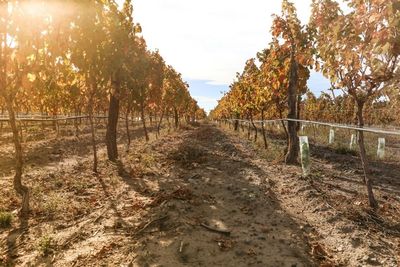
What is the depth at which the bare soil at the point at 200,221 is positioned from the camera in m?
5.70

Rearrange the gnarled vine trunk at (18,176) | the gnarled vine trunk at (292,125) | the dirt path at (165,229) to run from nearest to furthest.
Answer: the dirt path at (165,229)
the gnarled vine trunk at (18,176)
the gnarled vine trunk at (292,125)

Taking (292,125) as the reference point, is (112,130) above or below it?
below

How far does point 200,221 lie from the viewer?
7.21 metres

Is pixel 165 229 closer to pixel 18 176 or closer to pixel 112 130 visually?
pixel 18 176

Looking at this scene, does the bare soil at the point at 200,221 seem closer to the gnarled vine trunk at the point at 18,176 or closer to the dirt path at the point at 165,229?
the dirt path at the point at 165,229

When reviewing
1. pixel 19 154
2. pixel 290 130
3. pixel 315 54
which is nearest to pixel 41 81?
pixel 19 154

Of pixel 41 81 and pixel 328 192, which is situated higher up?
pixel 41 81

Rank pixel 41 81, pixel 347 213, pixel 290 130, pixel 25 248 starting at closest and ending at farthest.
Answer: pixel 25 248, pixel 347 213, pixel 41 81, pixel 290 130

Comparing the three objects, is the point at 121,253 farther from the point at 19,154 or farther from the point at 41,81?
the point at 41,81

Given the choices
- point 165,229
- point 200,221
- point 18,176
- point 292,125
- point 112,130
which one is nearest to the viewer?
point 165,229

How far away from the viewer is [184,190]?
9.28 m

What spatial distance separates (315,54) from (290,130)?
6.73 meters

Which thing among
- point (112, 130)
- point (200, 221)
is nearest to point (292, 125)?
point (112, 130)

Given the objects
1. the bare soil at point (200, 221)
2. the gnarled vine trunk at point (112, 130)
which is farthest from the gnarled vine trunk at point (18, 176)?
the gnarled vine trunk at point (112, 130)
